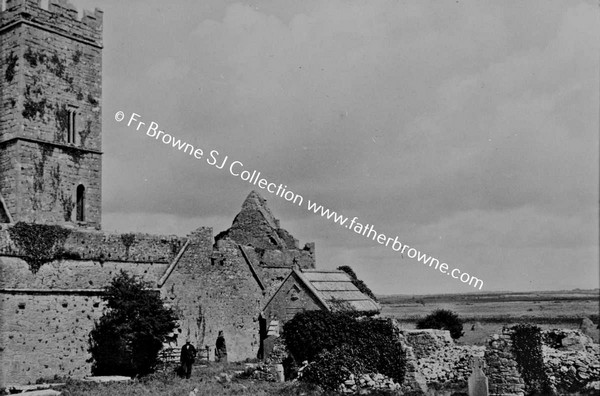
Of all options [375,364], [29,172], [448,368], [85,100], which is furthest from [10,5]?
[448,368]

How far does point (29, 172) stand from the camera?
1033 inches

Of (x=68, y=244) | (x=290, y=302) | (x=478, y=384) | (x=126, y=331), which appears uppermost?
(x=68, y=244)

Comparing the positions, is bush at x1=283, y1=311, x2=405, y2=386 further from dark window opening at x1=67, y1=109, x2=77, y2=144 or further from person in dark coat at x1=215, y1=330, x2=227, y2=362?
dark window opening at x1=67, y1=109, x2=77, y2=144

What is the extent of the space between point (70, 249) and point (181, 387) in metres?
6.34

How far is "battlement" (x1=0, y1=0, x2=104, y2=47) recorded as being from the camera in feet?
87.1

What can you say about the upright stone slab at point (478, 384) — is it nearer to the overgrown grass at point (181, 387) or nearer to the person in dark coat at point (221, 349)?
the overgrown grass at point (181, 387)

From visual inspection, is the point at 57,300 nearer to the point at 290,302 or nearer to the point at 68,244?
the point at 68,244

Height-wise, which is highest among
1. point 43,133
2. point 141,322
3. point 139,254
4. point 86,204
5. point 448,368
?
point 43,133

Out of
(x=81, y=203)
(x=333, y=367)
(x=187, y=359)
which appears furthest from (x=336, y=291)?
(x=81, y=203)

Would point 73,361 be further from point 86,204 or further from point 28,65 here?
point 28,65

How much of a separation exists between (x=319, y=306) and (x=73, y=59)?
1397 cm

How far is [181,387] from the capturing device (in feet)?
65.9

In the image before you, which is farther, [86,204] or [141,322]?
[86,204]

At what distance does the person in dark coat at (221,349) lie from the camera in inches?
1091
